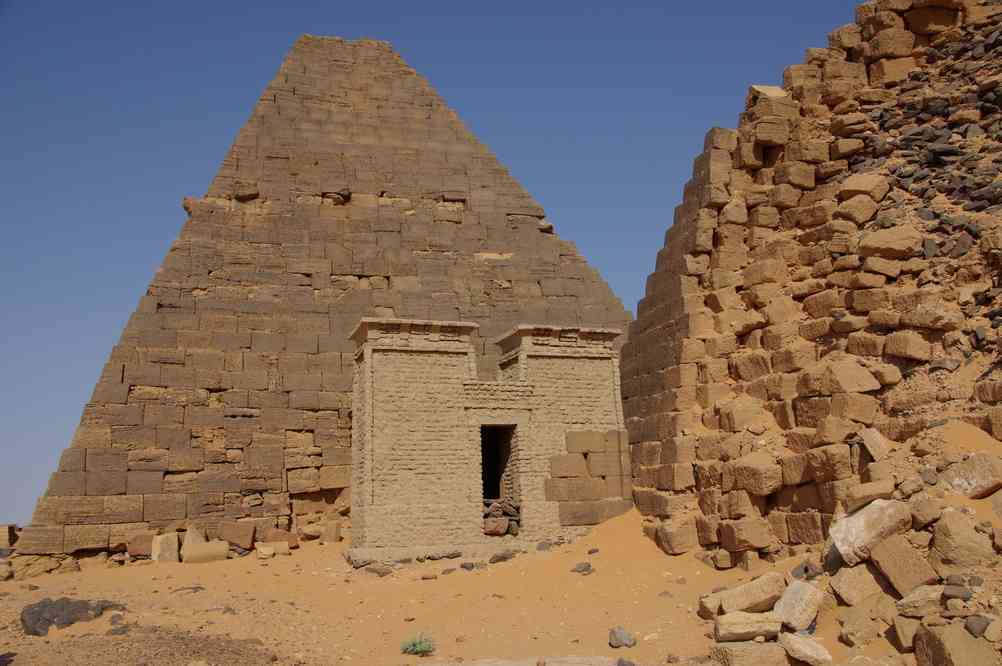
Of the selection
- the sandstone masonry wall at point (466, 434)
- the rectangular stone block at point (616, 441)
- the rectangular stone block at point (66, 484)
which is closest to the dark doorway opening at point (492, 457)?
the sandstone masonry wall at point (466, 434)

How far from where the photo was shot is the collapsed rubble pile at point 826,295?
9.24 meters

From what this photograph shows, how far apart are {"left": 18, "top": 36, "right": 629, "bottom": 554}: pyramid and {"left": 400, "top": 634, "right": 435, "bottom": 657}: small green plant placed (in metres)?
5.50

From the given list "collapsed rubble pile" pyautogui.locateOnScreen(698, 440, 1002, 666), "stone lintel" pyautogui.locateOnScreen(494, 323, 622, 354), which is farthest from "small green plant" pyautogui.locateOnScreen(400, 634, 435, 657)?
"stone lintel" pyautogui.locateOnScreen(494, 323, 622, 354)

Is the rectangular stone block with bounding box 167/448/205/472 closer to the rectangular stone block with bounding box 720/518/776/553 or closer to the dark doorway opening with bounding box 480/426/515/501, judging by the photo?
the dark doorway opening with bounding box 480/426/515/501

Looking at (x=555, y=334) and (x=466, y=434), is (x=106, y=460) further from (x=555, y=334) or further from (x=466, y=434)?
(x=555, y=334)

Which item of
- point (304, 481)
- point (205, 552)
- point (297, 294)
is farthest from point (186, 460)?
point (297, 294)

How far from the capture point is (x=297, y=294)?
606 inches

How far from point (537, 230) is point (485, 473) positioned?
15.4 feet

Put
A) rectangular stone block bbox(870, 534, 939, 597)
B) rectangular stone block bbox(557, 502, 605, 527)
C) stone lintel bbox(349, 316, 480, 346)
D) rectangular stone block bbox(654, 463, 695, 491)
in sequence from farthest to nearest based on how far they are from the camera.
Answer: rectangular stone block bbox(557, 502, 605, 527), stone lintel bbox(349, 316, 480, 346), rectangular stone block bbox(654, 463, 695, 491), rectangular stone block bbox(870, 534, 939, 597)

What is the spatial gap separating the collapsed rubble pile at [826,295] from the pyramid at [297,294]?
4.25m

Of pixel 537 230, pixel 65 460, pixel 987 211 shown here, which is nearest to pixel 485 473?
pixel 537 230

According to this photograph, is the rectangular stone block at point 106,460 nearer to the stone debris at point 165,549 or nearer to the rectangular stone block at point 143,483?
the rectangular stone block at point 143,483

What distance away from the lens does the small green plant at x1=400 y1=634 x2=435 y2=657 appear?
8.72 meters

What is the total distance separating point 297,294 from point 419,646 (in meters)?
7.91
